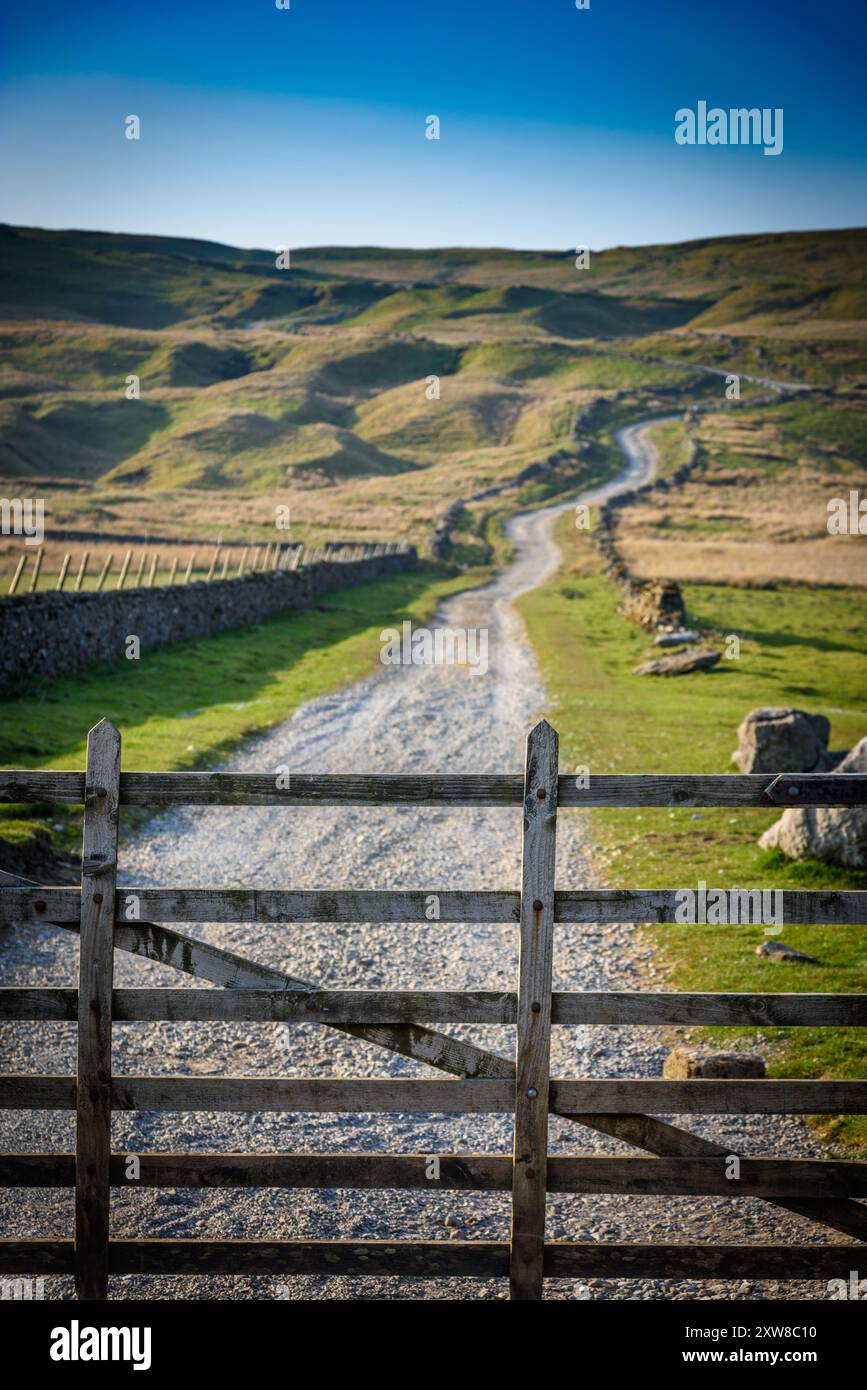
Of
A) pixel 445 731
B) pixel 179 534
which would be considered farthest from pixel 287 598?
pixel 179 534

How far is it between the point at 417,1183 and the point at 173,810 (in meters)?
11.9

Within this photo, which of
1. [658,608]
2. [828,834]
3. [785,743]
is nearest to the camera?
[828,834]

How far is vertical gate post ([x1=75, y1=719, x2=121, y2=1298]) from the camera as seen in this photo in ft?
18.4

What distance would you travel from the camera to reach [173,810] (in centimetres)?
1695

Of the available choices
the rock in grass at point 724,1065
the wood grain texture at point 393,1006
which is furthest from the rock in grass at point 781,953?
the wood grain texture at point 393,1006

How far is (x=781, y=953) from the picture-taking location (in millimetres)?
11562

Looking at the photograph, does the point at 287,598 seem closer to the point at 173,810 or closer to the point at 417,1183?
the point at 173,810

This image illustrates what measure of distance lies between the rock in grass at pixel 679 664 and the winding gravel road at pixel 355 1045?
1123 cm

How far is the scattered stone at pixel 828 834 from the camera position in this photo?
13.4 metres

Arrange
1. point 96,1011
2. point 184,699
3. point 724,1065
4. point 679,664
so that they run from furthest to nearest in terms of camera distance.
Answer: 1. point 679,664
2. point 184,699
3. point 724,1065
4. point 96,1011

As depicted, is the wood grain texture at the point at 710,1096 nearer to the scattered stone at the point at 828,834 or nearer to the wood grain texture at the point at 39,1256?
the wood grain texture at the point at 39,1256

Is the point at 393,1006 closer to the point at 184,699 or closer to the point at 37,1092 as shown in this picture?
the point at 37,1092

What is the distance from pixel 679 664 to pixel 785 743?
13491 millimetres

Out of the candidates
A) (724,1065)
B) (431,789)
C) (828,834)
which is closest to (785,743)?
(828,834)
